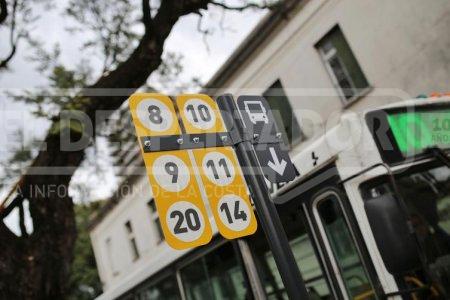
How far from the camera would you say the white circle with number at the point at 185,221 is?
273 centimetres

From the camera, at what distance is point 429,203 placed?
141 inches

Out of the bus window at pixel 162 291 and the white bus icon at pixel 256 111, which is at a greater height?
the white bus icon at pixel 256 111

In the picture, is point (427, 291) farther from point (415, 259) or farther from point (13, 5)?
point (13, 5)

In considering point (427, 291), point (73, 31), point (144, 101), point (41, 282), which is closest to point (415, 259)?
point (427, 291)

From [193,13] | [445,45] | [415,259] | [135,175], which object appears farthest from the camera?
[135,175]

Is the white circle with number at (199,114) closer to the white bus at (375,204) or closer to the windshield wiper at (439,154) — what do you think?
the white bus at (375,204)

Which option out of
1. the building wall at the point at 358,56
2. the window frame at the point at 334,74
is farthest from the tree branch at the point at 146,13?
the window frame at the point at 334,74

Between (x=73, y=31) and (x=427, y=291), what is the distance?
23.8 feet

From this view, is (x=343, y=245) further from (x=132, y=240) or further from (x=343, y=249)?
(x=132, y=240)

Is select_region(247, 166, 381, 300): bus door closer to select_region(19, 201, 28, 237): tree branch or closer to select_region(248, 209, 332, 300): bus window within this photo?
select_region(248, 209, 332, 300): bus window

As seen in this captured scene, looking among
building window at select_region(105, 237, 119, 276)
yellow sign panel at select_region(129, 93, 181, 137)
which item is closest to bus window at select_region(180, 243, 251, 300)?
yellow sign panel at select_region(129, 93, 181, 137)

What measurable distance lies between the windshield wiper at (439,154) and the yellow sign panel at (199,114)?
1.78 metres

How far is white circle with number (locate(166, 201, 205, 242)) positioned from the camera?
273 cm

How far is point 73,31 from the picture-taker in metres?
8.10
